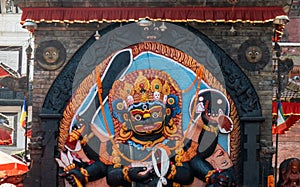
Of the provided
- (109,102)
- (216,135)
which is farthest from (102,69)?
(216,135)

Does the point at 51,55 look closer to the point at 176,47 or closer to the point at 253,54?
the point at 176,47

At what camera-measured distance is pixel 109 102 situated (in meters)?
16.8

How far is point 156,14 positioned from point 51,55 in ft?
9.29

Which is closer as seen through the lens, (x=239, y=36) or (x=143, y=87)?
(x=143, y=87)

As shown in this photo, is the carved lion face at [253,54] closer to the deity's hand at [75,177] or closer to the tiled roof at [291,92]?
the deity's hand at [75,177]

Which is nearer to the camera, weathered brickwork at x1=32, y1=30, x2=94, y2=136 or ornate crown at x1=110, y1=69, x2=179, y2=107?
ornate crown at x1=110, y1=69, x2=179, y2=107

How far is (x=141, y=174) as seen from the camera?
16.5 metres

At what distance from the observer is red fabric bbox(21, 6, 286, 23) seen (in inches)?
656

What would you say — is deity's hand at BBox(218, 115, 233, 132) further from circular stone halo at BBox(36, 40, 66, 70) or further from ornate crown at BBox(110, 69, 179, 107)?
circular stone halo at BBox(36, 40, 66, 70)

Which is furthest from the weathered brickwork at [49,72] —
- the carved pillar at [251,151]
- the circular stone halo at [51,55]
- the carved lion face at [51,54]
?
the carved pillar at [251,151]

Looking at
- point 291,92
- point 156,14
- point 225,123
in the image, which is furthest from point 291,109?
point 156,14

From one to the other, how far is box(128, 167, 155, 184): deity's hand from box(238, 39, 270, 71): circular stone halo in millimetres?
3466

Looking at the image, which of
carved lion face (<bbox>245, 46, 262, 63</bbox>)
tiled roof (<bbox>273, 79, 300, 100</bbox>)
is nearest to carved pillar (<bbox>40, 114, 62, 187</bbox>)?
carved lion face (<bbox>245, 46, 262, 63</bbox>)

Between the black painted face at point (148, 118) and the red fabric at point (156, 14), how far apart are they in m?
2.19
